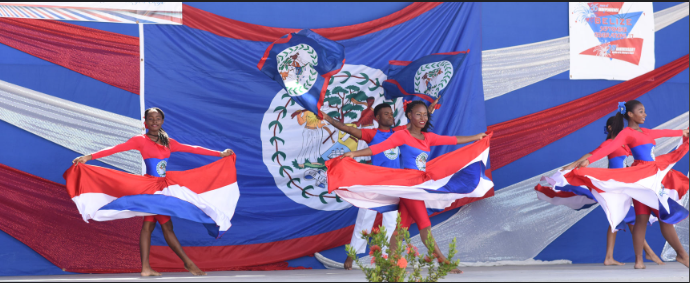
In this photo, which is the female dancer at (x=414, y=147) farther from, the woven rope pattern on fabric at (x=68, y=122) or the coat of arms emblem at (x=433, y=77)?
the woven rope pattern on fabric at (x=68, y=122)

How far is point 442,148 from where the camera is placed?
5.80 m

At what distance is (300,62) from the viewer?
5.01 m

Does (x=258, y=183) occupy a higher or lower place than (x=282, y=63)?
lower

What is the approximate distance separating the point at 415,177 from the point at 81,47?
3.02 meters

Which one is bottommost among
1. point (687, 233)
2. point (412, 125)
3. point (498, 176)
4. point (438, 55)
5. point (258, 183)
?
point (687, 233)

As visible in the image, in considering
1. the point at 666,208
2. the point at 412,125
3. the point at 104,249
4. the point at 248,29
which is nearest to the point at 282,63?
the point at 248,29

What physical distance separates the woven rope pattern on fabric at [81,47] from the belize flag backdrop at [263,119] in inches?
6.6

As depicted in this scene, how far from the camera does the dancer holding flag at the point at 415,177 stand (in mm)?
4684

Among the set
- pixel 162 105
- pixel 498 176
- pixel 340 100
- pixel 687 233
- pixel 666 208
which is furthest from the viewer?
pixel 687 233

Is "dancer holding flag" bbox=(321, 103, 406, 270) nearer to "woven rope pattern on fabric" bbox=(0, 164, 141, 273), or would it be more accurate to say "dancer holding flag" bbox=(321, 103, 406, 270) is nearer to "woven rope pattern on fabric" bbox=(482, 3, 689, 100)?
"woven rope pattern on fabric" bbox=(482, 3, 689, 100)

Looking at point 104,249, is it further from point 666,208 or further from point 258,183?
point 666,208

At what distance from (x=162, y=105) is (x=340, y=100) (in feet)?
5.15

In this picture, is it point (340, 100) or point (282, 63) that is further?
point (340, 100)

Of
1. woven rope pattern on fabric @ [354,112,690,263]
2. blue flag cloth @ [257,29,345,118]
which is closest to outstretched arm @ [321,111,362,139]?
blue flag cloth @ [257,29,345,118]
